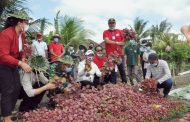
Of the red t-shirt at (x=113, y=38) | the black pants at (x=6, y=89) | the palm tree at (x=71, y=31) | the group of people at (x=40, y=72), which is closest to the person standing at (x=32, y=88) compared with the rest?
the group of people at (x=40, y=72)

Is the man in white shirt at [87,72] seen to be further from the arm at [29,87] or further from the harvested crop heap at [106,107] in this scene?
the arm at [29,87]

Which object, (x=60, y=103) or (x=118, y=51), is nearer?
(x=60, y=103)

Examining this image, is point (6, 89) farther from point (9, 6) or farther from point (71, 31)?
point (71, 31)

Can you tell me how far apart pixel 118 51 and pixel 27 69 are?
14.5ft

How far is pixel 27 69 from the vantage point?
21.0 ft

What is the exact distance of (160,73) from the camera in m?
9.68

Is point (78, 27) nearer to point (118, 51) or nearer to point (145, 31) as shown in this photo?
point (118, 51)

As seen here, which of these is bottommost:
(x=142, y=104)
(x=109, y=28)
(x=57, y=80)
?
(x=142, y=104)

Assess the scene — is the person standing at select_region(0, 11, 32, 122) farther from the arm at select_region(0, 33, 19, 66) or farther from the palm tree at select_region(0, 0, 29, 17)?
the palm tree at select_region(0, 0, 29, 17)

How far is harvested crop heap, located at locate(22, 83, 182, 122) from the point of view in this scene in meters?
6.68

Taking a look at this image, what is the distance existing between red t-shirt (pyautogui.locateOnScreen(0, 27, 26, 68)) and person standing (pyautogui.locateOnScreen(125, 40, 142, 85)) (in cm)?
573

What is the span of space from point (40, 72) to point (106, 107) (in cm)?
136

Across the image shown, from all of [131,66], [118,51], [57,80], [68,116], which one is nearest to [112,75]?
[118,51]

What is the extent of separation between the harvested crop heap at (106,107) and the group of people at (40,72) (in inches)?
17.2
